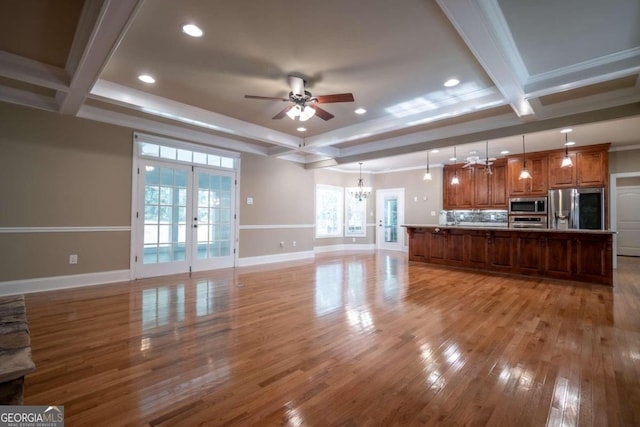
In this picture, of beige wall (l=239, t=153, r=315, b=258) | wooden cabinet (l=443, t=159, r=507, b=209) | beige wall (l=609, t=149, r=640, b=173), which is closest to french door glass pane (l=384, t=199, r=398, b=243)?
wooden cabinet (l=443, t=159, r=507, b=209)

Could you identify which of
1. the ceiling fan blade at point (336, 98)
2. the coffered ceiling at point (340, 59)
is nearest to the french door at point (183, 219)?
the coffered ceiling at point (340, 59)

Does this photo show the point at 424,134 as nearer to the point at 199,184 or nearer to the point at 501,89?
the point at 501,89

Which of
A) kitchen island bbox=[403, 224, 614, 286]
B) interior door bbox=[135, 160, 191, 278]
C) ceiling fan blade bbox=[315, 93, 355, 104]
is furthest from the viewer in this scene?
interior door bbox=[135, 160, 191, 278]

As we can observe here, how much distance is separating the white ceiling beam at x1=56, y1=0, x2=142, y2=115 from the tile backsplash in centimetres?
826

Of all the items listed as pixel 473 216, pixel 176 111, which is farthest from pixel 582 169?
pixel 176 111

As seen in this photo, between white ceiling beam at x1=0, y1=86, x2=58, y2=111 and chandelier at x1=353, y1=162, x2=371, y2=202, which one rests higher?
white ceiling beam at x1=0, y1=86, x2=58, y2=111

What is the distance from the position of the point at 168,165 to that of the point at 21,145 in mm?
1902

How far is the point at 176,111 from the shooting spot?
14.5 feet

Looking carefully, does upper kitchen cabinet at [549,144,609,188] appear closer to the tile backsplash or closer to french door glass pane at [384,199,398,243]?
the tile backsplash

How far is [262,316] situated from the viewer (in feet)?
10.6

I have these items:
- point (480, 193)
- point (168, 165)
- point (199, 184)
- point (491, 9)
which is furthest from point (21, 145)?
point (480, 193)

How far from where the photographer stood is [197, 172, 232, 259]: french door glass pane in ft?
19.3

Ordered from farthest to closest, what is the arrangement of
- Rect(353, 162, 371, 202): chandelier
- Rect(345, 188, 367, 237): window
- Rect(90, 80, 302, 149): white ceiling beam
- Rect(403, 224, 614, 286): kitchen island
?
Rect(345, 188, 367, 237): window → Rect(353, 162, 371, 202): chandelier → Rect(403, 224, 614, 286): kitchen island → Rect(90, 80, 302, 149): white ceiling beam

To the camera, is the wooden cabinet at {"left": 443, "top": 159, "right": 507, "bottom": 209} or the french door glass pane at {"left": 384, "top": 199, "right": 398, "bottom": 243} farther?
the french door glass pane at {"left": 384, "top": 199, "right": 398, "bottom": 243}
